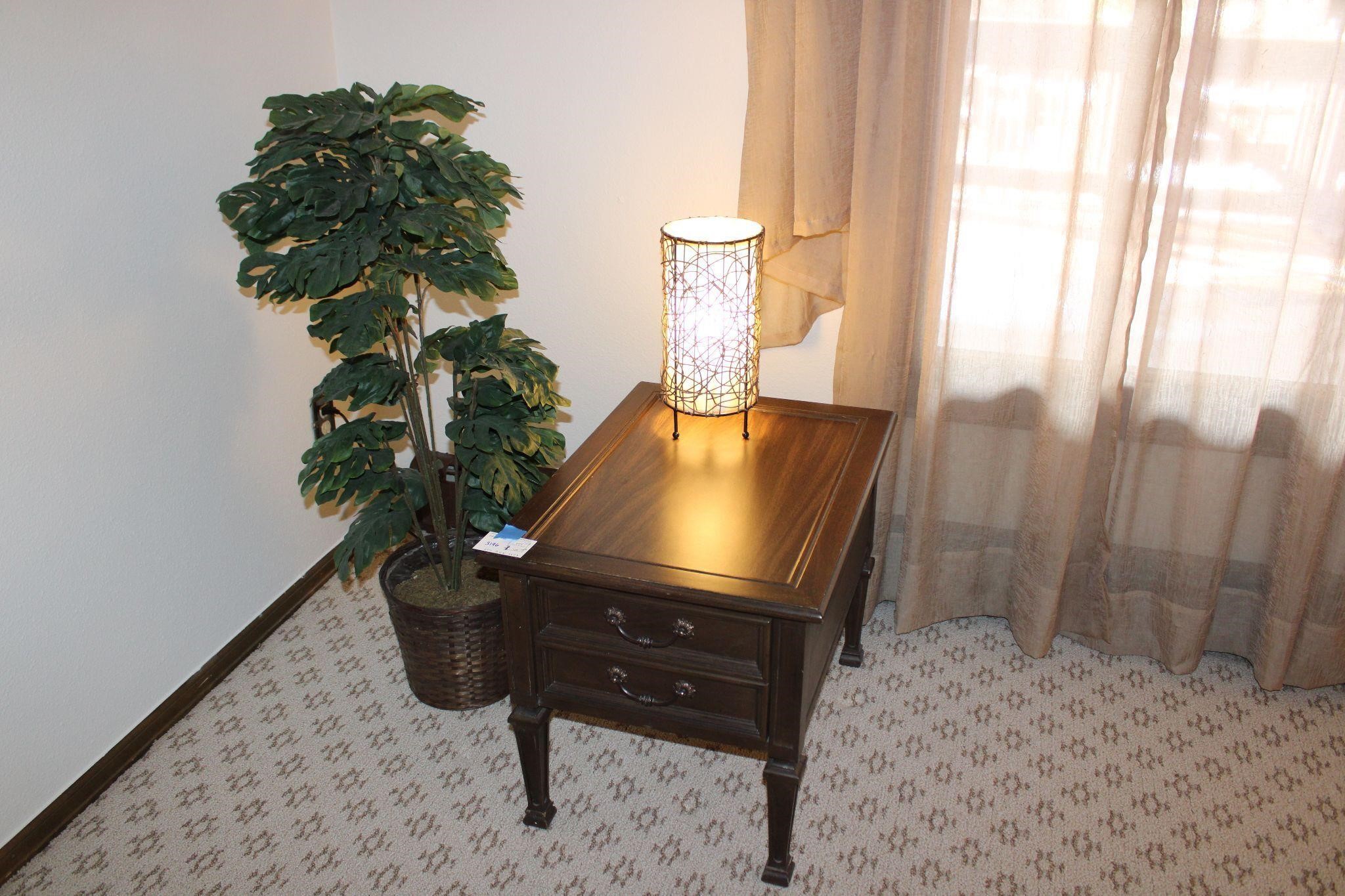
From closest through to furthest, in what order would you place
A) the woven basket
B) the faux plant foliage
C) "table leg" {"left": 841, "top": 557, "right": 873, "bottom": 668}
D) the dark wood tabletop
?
the dark wood tabletop < the faux plant foliage < the woven basket < "table leg" {"left": 841, "top": 557, "right": 873, "bottom": 668}

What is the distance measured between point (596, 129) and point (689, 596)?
3.87 feet

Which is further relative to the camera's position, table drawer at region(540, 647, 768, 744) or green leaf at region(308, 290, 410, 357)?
green leaf at region(308, 290, 410, 357)

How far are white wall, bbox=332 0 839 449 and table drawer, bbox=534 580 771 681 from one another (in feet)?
3.00

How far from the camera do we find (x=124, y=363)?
78.9 inches

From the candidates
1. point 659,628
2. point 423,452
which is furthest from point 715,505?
point 423,452

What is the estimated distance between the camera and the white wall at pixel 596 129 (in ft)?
7.23

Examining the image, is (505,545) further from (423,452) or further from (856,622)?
(856,622)

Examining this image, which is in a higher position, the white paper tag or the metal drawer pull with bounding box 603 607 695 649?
the white paper tag

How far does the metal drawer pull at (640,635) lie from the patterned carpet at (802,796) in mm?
479

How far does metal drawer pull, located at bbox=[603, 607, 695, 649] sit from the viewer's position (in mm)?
1667

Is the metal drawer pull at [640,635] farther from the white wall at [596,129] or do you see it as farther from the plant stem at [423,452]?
the white wall at [596,129]

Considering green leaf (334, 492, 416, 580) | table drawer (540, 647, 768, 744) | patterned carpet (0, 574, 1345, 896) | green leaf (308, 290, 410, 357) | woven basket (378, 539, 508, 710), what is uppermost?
green leaf (308, 290, 410, 357)

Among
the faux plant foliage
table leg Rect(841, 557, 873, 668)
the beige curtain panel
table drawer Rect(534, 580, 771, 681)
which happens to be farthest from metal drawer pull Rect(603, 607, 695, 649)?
the beige curtain panel

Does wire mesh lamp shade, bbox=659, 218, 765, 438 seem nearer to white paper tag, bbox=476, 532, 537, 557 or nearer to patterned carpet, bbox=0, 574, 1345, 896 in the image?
white paper tag, bbox=476, 532, 537, 557
